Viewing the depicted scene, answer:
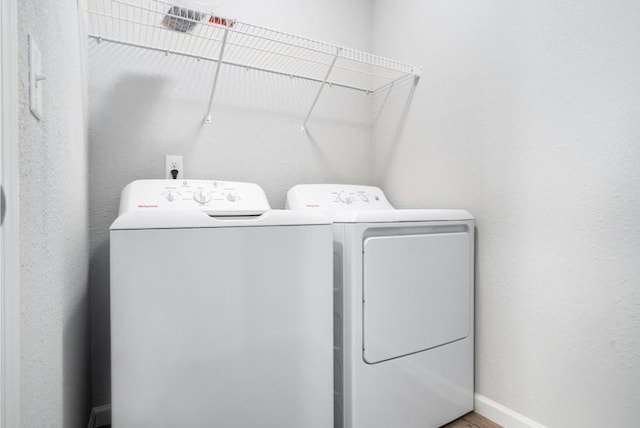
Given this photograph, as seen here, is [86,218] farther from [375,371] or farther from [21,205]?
[375,371]

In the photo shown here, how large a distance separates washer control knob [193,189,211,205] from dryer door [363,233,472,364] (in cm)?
68

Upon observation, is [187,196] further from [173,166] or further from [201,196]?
[173,166]

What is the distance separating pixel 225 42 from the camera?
1.47 metres

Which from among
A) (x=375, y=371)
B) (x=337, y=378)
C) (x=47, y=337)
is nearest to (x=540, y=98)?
(x=375, y=371)

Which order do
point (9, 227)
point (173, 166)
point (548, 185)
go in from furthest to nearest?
1. point (173, 166)
2. point (548, 185)
3. point (9, 227)

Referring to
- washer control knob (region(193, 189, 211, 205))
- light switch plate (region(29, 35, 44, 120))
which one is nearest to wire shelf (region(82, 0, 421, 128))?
washer control knob (region(193, 189, 211, 205))

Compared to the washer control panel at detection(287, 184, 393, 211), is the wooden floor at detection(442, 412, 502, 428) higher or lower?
lower

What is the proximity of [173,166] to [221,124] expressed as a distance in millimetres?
319

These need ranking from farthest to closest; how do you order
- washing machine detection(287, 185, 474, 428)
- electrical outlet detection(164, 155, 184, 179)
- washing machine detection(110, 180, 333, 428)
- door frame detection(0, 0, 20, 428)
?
electrical outlet detection(164, 155, 184, 179) < washing machine detection(287, 185, 474, 428) < washing machine detection(110, 180, 333, 428) < door frame detection(0, 0, 20, 428)

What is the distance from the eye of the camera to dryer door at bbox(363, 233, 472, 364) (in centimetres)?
126

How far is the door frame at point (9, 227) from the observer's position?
0.51 m

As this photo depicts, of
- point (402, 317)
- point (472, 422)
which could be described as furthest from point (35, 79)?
point (472, 422)

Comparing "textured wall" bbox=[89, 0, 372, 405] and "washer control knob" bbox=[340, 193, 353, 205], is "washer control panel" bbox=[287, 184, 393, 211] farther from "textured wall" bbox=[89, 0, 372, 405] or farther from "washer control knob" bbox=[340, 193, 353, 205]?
"textured wall" bbox=[89, 0, 372, 405]

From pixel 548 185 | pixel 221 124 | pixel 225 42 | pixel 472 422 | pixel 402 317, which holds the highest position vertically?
pixel 225 42
